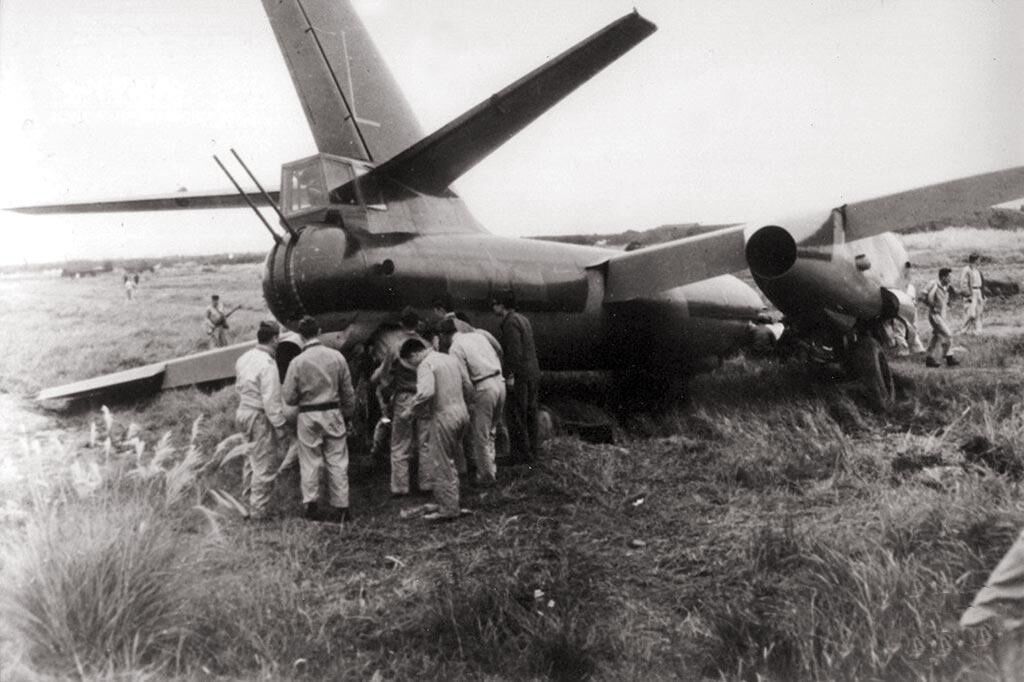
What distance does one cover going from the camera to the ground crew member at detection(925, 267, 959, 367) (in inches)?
582

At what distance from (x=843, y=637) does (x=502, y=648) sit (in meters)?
1.78

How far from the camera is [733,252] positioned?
9.38 meters

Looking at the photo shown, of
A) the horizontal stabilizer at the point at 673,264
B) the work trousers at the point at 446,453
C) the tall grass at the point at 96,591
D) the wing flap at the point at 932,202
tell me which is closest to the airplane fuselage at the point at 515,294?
the horizontal stabilizer at the point at 673,264

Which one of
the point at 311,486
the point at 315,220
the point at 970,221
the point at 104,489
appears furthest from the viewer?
the point at 970,221

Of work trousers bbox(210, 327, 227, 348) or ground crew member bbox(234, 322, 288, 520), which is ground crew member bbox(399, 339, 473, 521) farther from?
work trousers bbox(210, 327, 227, 348)

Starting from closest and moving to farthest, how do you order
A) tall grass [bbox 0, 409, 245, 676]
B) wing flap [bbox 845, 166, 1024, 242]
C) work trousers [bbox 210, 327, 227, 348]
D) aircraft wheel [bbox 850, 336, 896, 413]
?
tall grass [bbox 0, 409, 245, 676] < wing flap [bbox 845, 166, 1024, 242] < aircraft wheel [bbox 850, 336, 896, 413] < work trousers [bbox 210, 327, 227, 348]

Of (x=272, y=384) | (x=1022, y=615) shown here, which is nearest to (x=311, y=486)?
(x=272, y=384)

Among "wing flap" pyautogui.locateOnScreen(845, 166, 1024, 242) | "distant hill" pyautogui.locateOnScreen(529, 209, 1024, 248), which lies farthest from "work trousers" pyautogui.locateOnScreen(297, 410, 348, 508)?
"distant hill" pyautogui.locateOnScreen(529, 209, 1024, 248)

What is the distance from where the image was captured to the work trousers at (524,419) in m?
8.88

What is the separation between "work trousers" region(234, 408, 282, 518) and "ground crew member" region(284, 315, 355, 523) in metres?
0.38

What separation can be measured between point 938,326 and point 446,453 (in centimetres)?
1103

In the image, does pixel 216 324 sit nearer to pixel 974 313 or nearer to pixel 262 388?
pixel 262 388

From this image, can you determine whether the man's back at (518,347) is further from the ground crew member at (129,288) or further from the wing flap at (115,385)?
the ground crew member at (129,288)

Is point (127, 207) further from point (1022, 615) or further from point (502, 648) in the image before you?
point (1022, 615)
